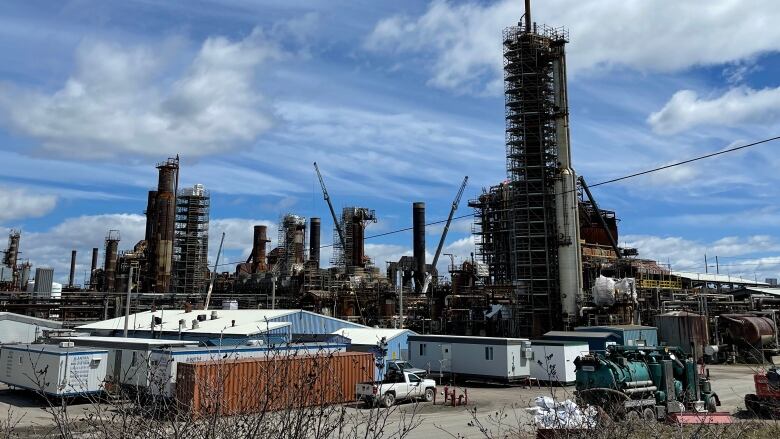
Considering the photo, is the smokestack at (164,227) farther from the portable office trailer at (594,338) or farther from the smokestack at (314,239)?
the portable office trailer at (594,338)

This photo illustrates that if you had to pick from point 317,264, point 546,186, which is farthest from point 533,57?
point 317,264

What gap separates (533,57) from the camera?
62.6 m

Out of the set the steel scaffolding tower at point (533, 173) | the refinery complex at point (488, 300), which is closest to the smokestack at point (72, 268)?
the refinery complex at point (488, 300)

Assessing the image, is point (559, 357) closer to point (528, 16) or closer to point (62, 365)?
point (62, 365)

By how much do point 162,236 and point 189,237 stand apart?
648 cm

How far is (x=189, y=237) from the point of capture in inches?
3361

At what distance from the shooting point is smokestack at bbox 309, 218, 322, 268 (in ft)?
324

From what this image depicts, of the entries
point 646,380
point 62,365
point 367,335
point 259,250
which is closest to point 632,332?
point 367,335

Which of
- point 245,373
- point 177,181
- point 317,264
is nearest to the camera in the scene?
point 245,373

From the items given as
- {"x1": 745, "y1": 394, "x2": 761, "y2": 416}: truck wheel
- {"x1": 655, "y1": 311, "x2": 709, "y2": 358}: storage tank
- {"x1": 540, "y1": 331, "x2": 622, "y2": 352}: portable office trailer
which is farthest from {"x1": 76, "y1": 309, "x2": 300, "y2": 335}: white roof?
{"x1": 655, "y1": 311, "x2": 709, "y2": 358}: storage tank

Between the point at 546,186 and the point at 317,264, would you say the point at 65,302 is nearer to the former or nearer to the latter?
the point at 317,264

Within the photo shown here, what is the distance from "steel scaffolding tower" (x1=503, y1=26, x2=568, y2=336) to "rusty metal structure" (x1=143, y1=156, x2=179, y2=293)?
144 feet

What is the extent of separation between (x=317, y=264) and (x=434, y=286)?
25.6m

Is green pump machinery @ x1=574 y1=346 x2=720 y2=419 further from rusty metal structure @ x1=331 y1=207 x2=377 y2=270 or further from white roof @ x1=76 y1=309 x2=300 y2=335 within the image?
rusty metal structure @ x1=331 y1=207 x2=377 y2=270
